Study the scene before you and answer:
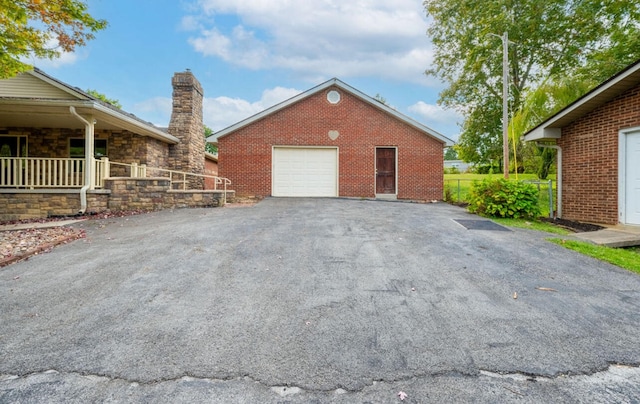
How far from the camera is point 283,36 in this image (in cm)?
1856

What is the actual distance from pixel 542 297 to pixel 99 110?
10.3 metres

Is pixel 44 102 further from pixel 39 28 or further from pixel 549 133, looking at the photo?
pixel 549 133

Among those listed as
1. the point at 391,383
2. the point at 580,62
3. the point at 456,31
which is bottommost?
the point at 391,383

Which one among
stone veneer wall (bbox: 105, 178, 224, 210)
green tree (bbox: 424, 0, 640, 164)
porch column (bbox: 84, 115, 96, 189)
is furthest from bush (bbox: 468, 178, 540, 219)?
porch column (bbox: 84, 115, 96, 189)

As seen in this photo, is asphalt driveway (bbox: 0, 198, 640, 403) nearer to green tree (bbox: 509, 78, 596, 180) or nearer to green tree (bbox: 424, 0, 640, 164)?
green tree (bbox: 509, 78, 596, 180)

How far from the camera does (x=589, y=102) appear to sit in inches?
298

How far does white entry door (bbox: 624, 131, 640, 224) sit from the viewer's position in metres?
6.95

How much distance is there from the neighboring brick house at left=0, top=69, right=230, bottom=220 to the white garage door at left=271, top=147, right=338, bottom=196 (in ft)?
14.7

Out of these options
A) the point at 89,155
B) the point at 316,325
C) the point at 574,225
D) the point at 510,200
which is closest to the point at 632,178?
the point at 574,225

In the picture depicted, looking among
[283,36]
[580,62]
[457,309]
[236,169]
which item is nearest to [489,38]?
[580,62]

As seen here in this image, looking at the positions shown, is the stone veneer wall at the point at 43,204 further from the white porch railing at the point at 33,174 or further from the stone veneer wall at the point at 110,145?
the stone veneer wall at the point at 110,145

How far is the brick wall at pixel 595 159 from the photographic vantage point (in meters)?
7.27

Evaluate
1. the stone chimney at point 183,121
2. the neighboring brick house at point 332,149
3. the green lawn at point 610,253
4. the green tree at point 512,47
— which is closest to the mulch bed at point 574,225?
the green lawn at point 610,253

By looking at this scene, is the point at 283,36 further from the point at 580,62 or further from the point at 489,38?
the point at 580,62
